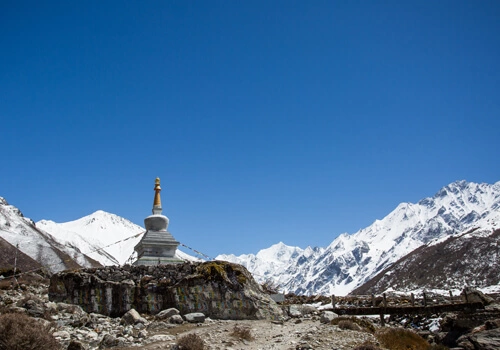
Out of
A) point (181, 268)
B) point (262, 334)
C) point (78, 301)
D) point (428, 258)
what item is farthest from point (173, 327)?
point (428, 258)

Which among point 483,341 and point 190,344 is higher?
point 190,344

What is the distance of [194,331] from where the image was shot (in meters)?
16.0

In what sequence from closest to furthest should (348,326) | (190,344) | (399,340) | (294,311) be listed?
(190,344) < (399,340) < (348,326) < (294,311)

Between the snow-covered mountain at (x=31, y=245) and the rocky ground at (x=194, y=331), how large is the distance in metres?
56.7

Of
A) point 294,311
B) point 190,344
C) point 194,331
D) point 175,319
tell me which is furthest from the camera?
point 294,311

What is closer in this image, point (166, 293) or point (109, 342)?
point (109, 342)

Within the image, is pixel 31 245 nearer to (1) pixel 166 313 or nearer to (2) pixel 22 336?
(1) pixel 166 313

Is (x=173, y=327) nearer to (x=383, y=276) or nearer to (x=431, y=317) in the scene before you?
(x=431, y=317)

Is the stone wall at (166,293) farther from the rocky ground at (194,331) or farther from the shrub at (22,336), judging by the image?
the shrub at (22,336)

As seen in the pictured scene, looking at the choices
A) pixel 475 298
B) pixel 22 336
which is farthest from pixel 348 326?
pixel 475 298

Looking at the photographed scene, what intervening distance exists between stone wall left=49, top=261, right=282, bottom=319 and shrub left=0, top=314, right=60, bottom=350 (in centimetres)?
935

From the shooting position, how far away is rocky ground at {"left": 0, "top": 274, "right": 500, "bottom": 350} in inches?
540

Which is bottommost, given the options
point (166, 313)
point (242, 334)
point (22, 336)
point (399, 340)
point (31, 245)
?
point (399, 340)

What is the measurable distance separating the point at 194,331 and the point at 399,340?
7.43 m
